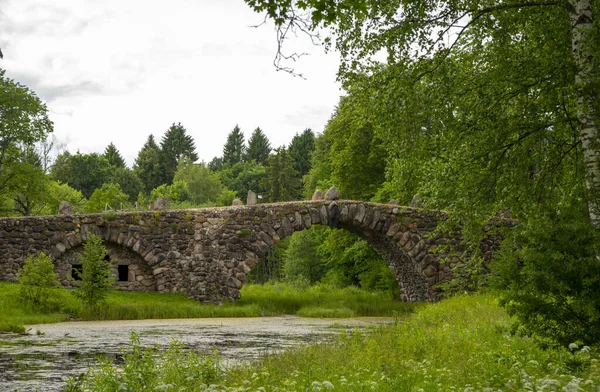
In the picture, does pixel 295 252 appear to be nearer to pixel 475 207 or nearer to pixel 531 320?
pixel 475 207

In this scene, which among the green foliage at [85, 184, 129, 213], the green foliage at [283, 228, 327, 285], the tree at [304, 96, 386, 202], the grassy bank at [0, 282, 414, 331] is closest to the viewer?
the grassy bank at [0, 282, 414, 331]

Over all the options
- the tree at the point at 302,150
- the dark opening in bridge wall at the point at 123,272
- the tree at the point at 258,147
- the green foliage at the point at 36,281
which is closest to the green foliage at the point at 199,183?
the tree at the point at 302,150

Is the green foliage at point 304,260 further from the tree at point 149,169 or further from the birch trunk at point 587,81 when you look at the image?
the tree at point 149,169

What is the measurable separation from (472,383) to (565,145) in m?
5.85

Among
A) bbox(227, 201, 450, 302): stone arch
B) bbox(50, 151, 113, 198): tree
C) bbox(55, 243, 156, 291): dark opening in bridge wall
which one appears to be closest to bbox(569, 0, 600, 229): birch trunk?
bbox(227, 201, 450, 302): stone arch

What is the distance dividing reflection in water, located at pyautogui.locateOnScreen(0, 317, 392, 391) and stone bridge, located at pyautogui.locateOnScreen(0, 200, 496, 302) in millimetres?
3917

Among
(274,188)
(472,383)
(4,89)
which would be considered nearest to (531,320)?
(472,383)

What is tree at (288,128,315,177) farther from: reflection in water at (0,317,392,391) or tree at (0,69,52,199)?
reflection in water at (0,317,392,391)

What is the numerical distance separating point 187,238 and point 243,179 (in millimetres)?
55488

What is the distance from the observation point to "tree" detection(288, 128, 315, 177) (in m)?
74.6

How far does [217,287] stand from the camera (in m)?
22.1

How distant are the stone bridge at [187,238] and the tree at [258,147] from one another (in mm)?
66204

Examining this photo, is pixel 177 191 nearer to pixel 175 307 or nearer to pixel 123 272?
pixel 123 272

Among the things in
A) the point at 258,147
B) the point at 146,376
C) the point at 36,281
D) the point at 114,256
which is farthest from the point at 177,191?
the point at 146,376
